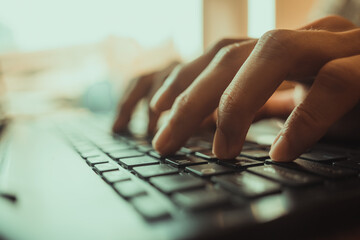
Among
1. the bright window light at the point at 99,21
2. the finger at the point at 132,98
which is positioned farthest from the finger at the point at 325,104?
the bright window light at the point at 99,21

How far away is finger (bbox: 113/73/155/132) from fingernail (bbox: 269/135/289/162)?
23.0 inches

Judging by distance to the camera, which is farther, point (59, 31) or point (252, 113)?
point (59, 31)

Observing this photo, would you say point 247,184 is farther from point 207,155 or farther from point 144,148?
point 144,148

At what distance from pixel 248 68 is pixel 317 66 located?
11 centimetres

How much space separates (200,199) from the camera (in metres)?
0.21

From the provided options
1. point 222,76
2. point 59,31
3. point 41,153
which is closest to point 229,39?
point 222,76

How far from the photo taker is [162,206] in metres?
0.20

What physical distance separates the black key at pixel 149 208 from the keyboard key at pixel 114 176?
6 cm

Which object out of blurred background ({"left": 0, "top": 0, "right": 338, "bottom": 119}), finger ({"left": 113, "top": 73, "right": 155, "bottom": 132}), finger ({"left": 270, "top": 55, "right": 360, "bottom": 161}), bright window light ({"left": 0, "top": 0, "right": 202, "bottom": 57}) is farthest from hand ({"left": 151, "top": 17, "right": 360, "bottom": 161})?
bright window light ({"left": 0, "top": 0, "right": 202, "bottom": 57})

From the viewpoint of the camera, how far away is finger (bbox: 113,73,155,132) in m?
0.88

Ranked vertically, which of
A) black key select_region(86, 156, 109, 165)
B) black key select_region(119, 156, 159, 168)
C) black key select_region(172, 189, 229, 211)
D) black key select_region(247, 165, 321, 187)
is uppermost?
black key select_region(172, 189, 229, 211)

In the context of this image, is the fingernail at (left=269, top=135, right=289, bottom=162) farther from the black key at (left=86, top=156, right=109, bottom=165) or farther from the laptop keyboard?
the black key at (left=86, top=156, right=109, bottom=165)

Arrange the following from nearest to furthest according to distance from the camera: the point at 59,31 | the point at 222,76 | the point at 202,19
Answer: the point at 222,76 < the point at 59,31 < the point at 202,19

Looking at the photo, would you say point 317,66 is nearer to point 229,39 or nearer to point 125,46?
point 229,39
